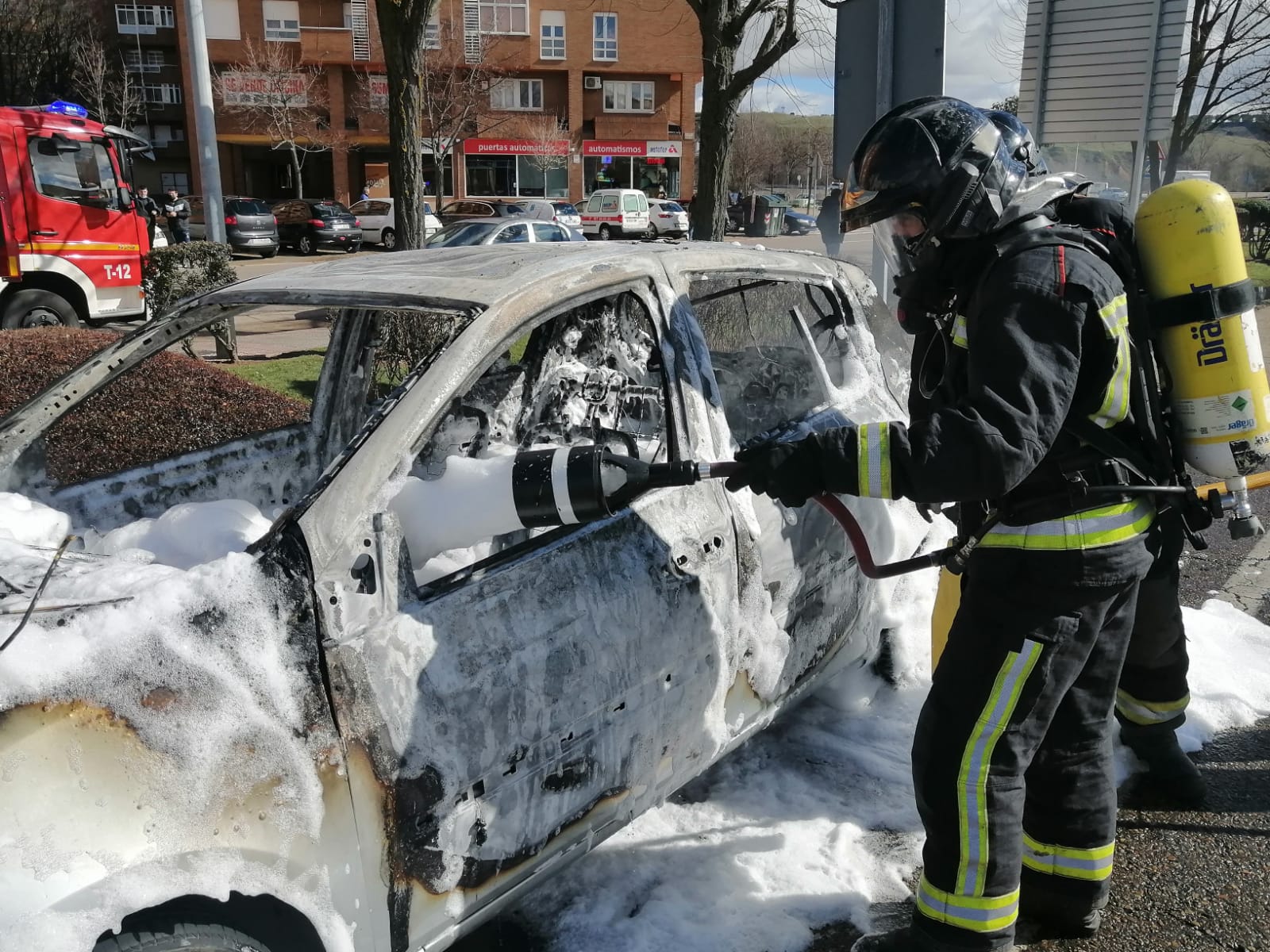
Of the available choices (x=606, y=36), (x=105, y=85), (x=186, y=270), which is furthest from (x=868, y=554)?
Answer: (x=606, y=36)

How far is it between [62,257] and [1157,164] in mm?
11531

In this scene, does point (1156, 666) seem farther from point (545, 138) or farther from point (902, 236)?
point (545, 138)

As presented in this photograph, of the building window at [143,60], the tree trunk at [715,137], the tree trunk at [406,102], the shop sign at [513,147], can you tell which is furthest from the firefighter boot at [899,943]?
the building window at [143,60]

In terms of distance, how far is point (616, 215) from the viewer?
33.6 meters

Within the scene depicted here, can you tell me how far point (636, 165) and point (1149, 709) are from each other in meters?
45.1

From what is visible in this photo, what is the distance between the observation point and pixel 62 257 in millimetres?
11352

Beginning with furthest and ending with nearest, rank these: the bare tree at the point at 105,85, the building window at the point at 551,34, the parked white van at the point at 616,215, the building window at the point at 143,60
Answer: the building window at the point at 551,34 < the building window at the point at 143,60 < the bare tree at the point at 105,85 < the parked white van at the point at 616,215

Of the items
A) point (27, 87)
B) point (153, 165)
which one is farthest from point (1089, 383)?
point (153, 165)

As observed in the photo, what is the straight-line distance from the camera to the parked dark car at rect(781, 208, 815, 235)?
139 feet

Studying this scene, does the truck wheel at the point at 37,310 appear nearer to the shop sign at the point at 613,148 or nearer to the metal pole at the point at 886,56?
the metal pole at the point at 886,56

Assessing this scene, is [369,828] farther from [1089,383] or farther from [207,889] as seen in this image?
[1089,383]

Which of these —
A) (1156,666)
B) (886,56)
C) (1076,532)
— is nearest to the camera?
(1076,532)

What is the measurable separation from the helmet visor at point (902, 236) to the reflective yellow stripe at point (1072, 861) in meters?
1.44

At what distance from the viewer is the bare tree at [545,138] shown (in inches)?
1697
